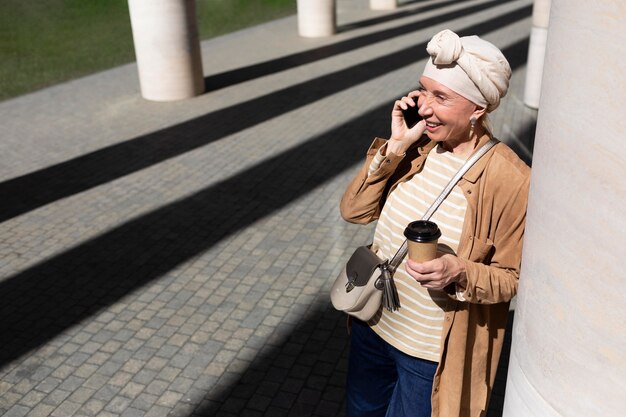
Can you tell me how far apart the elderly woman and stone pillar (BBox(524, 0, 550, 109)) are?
27.9 feet

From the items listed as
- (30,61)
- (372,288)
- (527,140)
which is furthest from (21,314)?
(30,61)

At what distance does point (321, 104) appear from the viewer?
11.8 meters

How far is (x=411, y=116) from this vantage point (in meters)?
2.74

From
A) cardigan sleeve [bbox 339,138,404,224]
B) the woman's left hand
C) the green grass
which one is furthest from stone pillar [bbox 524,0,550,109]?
→ the green grass

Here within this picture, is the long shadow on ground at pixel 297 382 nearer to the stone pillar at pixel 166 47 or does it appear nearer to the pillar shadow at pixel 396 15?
the stone pillar at pixel 166 47

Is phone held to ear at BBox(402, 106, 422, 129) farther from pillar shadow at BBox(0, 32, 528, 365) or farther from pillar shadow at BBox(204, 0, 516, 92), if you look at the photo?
pillar shadow at BBox(204, 0, 516, 92)

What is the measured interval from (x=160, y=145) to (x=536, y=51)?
245 inches

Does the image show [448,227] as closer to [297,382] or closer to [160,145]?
[297,382]

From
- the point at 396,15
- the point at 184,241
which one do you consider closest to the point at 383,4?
the point at 396,15

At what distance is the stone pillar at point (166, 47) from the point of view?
445 inches

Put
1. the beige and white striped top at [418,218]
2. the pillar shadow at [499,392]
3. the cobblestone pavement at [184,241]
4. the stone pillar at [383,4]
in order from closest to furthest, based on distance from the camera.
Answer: the beige and white striped top at [418,218]
the pillar shadow at [499,392]
the cobblestone pavement at [184,241]
the stone pillar at [383,4]

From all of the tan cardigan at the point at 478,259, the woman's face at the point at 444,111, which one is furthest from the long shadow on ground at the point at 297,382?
the woman's face at the point at 444,111

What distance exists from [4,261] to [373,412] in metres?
4.81

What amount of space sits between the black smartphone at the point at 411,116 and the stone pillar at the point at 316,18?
15466mm
